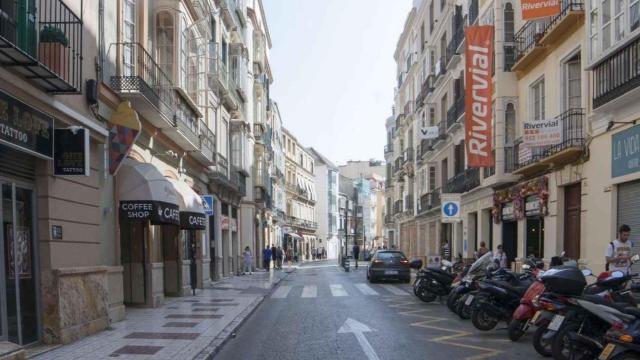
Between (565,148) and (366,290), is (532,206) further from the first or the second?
(366,290)

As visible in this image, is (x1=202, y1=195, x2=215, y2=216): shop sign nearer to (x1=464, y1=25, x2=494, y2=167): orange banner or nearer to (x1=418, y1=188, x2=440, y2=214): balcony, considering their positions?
(x1=464, y1=25, x2=494, y2=167): orange banner

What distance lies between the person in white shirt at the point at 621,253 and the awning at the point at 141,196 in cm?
869

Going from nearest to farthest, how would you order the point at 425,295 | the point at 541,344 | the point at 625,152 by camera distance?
the point at 541,344, the point at 625,152, the point at 425,295

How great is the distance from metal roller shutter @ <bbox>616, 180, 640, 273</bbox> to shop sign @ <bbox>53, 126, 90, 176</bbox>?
10707 mm

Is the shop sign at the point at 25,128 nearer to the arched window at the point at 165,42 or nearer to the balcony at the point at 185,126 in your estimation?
the balcony at the point at 185,126

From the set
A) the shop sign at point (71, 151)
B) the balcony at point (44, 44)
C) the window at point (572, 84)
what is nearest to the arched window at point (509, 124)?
the window at point (572, 84)

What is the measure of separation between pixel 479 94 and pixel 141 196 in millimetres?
13008

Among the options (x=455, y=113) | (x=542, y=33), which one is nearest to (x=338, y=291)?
(x=542, y=33)

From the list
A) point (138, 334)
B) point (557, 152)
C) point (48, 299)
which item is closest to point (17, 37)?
point (48, 299)

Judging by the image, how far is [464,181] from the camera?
86.7 ft

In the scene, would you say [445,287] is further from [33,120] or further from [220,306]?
[33,120]

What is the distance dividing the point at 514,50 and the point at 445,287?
902 cm

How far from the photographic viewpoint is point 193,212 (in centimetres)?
1645

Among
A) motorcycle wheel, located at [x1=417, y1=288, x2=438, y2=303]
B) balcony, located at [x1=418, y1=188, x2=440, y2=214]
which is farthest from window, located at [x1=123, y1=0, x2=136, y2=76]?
balcony, located at [x1=418, y1=188, x2=440, y2=214]
